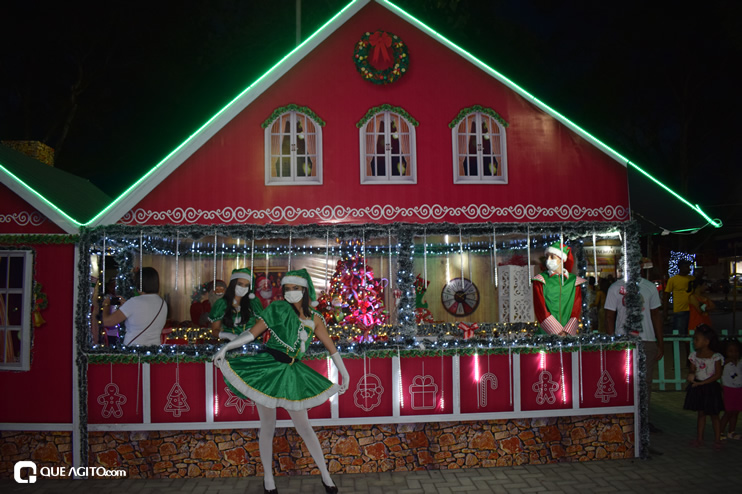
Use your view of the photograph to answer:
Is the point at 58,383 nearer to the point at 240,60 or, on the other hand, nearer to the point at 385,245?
the point at 385,245

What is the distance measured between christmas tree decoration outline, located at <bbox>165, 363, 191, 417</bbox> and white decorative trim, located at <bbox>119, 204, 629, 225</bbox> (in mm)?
2252

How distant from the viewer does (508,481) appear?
6.41m

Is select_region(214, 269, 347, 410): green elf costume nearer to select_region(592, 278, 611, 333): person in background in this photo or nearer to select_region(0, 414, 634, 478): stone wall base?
select_region(0, 414, 634, 478): stone wall base

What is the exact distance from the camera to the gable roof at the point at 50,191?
7109 millimetres

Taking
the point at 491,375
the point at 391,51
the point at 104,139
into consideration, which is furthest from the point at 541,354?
the point at 104,139

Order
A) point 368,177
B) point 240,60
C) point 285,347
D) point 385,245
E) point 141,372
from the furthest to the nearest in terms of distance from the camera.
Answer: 1. point 240,60
2. point 385,245
3. point 368,177
4. point 141,372
5. point 285,347

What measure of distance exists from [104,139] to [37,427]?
55.2 ft

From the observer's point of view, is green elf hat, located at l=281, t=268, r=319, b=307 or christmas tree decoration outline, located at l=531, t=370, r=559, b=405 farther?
christmas tree decoration outline, located at l=531, t=370, r=559, b=405

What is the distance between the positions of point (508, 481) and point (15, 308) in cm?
663

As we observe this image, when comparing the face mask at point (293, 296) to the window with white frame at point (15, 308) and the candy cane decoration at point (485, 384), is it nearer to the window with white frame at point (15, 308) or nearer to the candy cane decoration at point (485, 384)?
the candy cane decoration at point (485, 384)

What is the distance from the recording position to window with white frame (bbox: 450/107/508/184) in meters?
7.97

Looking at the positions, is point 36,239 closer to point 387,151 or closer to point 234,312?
point 234,312

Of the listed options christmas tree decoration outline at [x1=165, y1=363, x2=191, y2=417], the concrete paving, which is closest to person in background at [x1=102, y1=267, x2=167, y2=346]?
christmas tree decoration outline at [x1=165, y1=363, x2=191, y2=417]

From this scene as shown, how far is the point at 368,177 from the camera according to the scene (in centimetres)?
784
